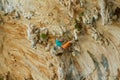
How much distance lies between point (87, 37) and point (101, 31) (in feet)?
1.81

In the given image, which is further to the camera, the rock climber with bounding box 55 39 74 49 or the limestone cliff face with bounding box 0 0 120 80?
the rock climber with bounding box 55 39 74 49

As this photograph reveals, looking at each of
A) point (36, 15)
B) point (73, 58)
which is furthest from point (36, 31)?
point (73, 58)

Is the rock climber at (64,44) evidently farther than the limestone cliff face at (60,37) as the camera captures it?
Yes

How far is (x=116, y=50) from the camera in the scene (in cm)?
903

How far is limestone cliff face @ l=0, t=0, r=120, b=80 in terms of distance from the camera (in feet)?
30.0

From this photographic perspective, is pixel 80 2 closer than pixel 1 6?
Yes

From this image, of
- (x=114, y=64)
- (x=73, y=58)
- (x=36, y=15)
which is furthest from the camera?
(x=36, y=15)

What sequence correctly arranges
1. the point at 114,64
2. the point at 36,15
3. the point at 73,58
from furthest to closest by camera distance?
1. the point at 36,15
2. the point at 73,58
3. the point at 114,64

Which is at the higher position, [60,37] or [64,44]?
[60,37]

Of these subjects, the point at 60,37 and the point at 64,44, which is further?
the point at 60,37

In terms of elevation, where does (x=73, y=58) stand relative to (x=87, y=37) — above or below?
below

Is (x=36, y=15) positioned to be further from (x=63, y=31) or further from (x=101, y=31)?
(x=101, y=31)

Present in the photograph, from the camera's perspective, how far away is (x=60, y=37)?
977 centimetres

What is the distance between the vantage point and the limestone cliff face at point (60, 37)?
916cm
